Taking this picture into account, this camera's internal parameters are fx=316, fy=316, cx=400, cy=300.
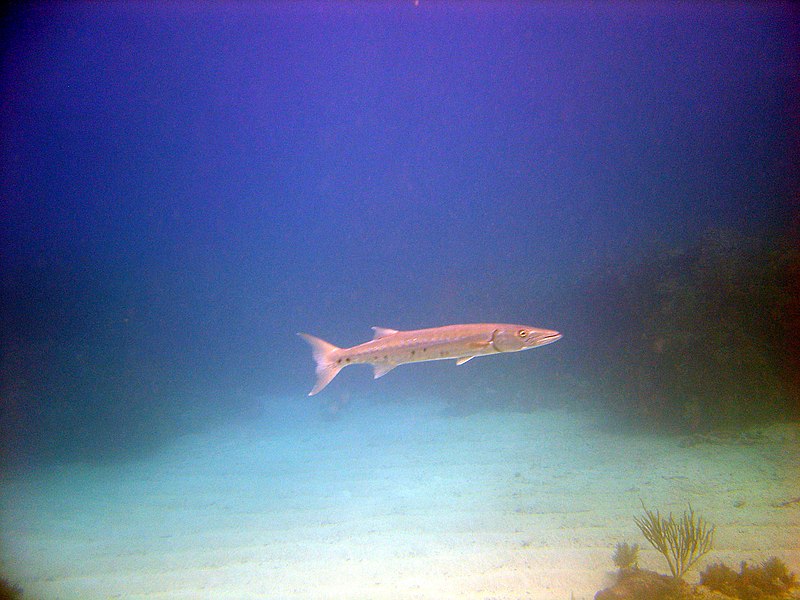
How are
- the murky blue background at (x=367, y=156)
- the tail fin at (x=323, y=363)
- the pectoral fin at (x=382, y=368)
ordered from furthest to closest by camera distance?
the murky blue background at (x=367, y=156) → the tail fin at (x=323, y=363) → the pectoral fin at (x=382, y=368)

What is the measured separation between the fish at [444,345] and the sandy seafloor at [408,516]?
2.87 m

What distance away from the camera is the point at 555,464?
733cm

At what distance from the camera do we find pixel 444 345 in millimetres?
3516

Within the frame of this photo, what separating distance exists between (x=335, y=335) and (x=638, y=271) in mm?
23583

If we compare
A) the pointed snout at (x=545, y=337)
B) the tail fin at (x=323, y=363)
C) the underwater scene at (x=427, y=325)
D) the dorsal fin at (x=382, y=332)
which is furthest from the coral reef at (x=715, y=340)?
the tail fin at (x=323, y=363)

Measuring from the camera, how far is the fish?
11.2ft

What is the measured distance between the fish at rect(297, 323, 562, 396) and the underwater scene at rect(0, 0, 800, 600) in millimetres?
37

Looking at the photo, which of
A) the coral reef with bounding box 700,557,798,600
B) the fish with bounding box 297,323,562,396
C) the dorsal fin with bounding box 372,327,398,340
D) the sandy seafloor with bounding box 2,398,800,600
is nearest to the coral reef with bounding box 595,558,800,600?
the coral reef with bounding box 700,557,798,600

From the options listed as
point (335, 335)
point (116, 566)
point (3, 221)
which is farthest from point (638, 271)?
point (3, 221)

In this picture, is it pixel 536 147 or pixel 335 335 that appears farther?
pixel 536 147

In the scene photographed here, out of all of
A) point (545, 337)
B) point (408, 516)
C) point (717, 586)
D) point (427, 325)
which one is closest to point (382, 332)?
point (545, 337)

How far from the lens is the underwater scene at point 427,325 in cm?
476

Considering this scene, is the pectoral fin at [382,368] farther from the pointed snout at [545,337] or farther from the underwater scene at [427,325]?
the pointed snout at [545,337]

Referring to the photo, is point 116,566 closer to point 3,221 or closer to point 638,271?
point 638,271
